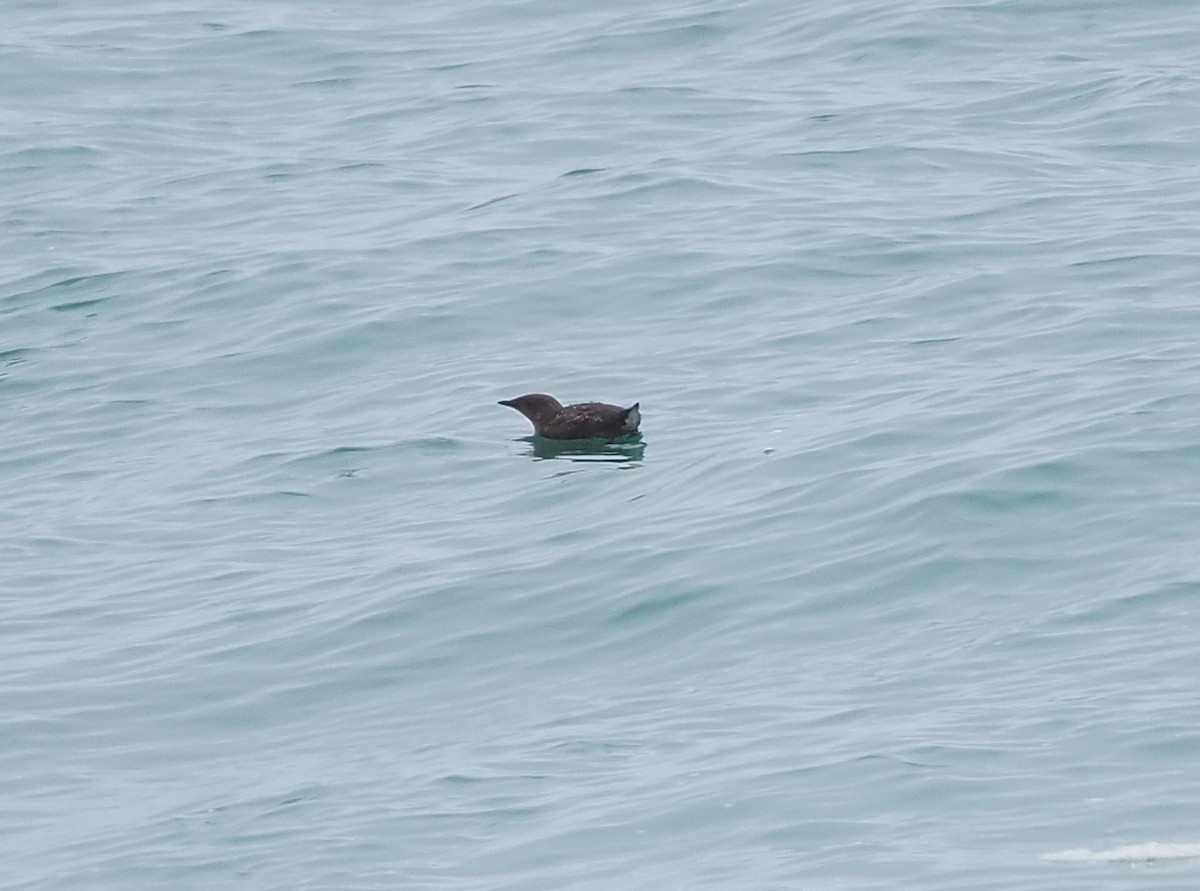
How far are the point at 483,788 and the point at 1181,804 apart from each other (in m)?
2.18

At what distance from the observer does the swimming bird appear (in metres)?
11.6

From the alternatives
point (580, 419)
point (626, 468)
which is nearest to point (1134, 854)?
point (626, 468)

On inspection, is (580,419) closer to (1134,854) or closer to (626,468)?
(626,468)

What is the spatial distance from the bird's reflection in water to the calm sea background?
0.08 meters

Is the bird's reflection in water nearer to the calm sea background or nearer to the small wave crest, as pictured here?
the calm sea background

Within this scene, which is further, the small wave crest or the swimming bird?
the swimming bird

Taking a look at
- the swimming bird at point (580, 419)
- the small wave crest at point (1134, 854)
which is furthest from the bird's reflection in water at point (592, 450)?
the small wave crest at point (1134, 854)

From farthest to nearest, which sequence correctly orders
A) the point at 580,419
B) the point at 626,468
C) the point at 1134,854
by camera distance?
the point at 580,419 < the point at 626,468 < the point at 1134,854

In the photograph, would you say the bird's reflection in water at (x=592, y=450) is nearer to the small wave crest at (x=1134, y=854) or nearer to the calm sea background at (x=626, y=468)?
the calm sea background at (x=626, y=468)

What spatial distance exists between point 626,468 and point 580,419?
0.42 metres

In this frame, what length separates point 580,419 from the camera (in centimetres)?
1177

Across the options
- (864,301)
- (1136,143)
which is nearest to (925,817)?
(864,301)

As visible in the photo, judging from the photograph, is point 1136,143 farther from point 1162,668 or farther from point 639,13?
point 1162,668

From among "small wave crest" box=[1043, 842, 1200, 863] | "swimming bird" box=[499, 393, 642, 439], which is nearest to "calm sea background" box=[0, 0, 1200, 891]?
"small wave crest" box=[1043, 842, 1200, 863]
